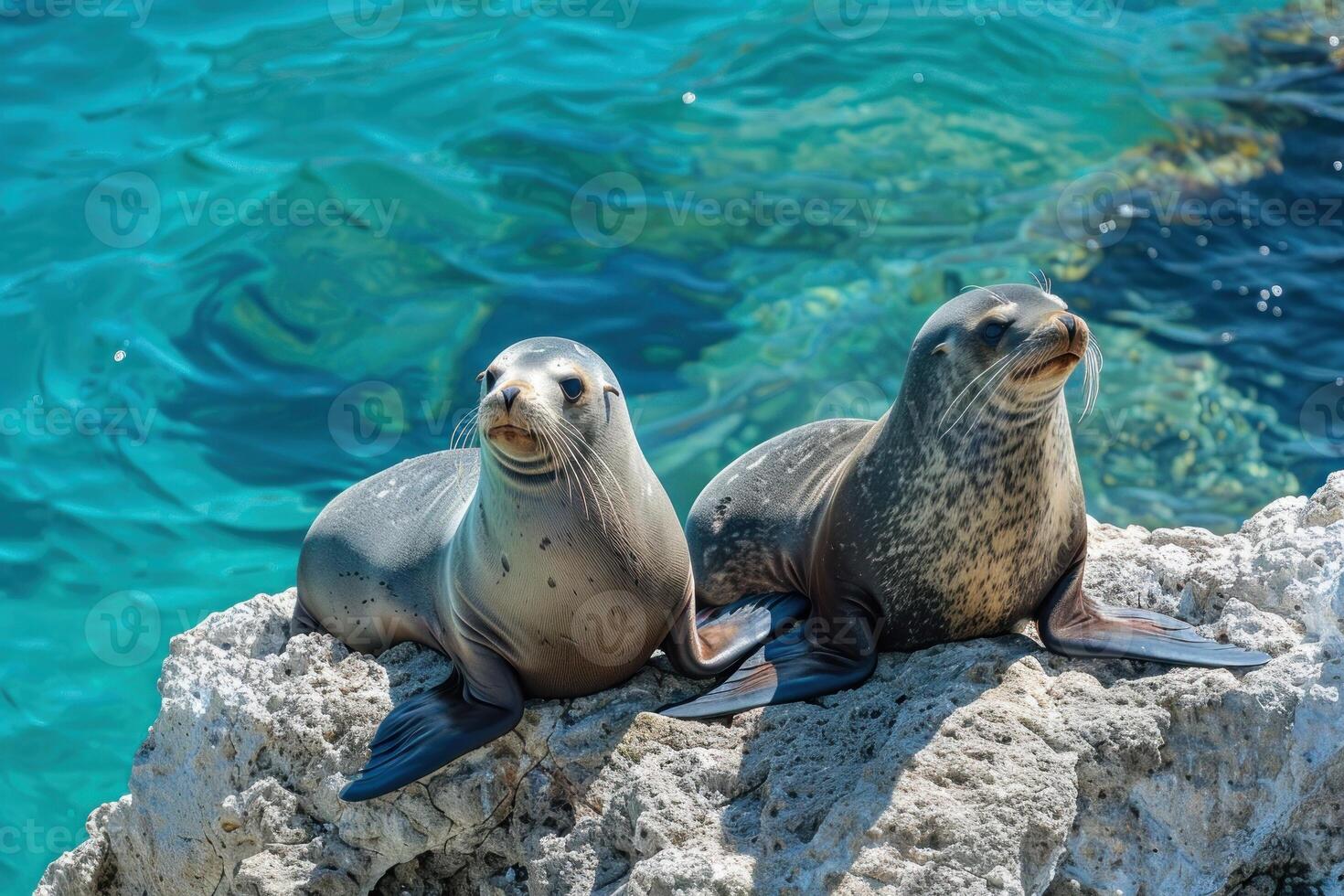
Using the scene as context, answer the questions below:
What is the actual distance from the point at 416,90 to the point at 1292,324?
711cm

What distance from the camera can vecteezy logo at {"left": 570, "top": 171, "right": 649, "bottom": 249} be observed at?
10883 millimetres

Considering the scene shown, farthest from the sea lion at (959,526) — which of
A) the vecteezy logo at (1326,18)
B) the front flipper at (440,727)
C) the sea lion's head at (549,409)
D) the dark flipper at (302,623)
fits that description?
the vecteezy logo at (1326,18)

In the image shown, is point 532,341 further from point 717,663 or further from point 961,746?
point 961,746

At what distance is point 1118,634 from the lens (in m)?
4.37

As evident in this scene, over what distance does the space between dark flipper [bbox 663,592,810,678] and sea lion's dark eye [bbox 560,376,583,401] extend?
0.77 meters

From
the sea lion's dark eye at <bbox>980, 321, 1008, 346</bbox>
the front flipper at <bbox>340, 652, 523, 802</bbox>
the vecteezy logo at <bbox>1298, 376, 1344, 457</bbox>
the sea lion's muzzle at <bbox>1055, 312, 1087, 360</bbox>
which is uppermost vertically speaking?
the sea lion's muzzle at <bbox>1055, 312, 1087, 360</bbox>

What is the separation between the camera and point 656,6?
1338 centimetres

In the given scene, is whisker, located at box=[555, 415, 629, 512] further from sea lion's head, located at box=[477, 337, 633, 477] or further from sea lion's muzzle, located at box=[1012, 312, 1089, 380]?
sea lion's muzzle, located at box=[1012, 312, 1089, 380]

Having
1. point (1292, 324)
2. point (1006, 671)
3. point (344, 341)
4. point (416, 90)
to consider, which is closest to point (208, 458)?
point (344, 341)

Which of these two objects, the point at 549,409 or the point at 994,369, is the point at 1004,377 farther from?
the point at 549,409

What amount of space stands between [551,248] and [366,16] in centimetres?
391
